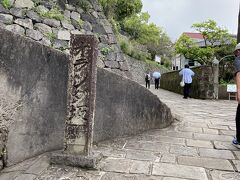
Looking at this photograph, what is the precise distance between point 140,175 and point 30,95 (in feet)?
4.85

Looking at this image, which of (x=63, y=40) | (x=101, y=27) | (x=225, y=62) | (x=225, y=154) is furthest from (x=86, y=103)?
(x=225, y=62)

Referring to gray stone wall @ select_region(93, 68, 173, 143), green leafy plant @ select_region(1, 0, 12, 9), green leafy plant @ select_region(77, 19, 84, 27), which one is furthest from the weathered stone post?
green leafy plant @ select_region(77, 19, 84, 27)

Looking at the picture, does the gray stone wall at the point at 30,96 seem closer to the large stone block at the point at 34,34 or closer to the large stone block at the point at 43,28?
the large stone block at the point at 34,34

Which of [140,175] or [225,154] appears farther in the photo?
[225,154]

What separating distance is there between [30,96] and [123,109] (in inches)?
75.5

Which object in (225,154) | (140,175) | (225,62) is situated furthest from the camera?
(225,62)

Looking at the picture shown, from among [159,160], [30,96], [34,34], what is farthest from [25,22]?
[159,160]

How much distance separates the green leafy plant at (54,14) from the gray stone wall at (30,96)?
5.78 m

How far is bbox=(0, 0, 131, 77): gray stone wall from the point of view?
810 centimetres

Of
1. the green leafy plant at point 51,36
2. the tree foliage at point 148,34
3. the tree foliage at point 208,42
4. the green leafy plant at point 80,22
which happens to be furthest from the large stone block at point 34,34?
the tree foliage at point 148,34

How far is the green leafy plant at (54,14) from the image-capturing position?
8.73m

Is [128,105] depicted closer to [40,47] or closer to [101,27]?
[40,47]

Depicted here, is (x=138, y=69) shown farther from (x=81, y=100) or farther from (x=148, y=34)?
(x=81, y=100)

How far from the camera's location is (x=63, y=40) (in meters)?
8.88
